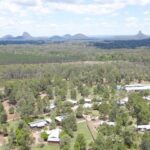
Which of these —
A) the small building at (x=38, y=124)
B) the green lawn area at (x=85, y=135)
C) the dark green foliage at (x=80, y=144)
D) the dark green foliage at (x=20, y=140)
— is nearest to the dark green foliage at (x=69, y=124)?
the green lawn area at (x=85, y=135)

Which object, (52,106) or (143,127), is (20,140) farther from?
(52,106)

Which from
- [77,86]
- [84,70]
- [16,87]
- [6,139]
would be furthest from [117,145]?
[84,70]

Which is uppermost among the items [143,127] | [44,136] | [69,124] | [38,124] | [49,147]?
[69,124]

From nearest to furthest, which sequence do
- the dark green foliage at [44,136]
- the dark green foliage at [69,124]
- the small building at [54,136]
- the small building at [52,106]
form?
the small building at [54,136], the dark green foliage at [44,136], the dark green foliage at [69,124], the small building at [52,106]

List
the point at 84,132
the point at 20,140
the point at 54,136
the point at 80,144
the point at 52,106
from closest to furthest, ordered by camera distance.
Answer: the point at 80,144 < the point at 20,140 < the point at 54,136 < the point at 84,132 < the point at 52,106

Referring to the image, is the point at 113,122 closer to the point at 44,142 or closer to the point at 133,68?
the point at 44,142

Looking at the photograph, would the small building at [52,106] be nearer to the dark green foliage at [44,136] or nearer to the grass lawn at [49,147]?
the dark green foliage at [44,136]

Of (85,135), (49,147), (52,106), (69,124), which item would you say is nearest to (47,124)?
(69,124)

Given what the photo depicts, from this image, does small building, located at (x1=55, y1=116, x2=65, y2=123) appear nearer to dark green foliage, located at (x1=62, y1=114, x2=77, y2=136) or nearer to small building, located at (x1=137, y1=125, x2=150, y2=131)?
dark green foliage, located at (x1=62, y1=114, x2=77, y2=136)
